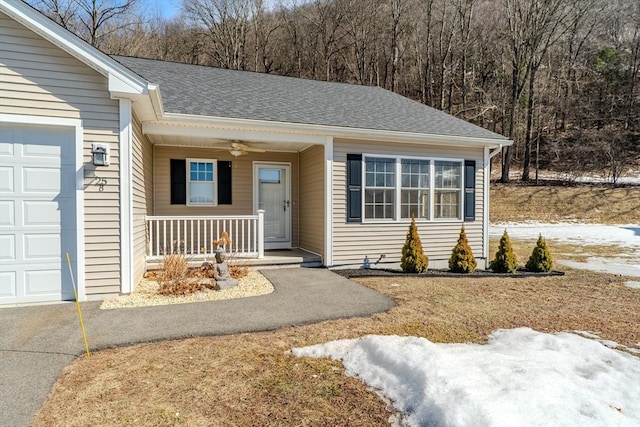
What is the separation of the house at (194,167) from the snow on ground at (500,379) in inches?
148

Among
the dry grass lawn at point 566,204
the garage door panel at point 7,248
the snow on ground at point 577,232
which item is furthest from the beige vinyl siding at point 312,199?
the dry grass lawn at point 566,204

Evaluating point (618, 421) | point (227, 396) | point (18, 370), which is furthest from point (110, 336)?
point (618, 421)

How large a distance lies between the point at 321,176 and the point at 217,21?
1776cm

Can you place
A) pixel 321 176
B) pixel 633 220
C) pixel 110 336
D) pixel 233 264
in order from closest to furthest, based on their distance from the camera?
1. pixel 110 336
2. pixel 233 264
3. pixel 321 176
4. pixel 633 220

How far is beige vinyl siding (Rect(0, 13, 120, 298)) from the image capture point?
463 centimetres

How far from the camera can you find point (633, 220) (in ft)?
56.3

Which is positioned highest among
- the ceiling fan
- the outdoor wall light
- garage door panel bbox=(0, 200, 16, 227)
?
the ceiling fan

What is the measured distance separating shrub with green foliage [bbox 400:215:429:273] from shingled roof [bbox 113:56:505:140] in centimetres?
214

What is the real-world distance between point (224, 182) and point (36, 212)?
4.01 meters

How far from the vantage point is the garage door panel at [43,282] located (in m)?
4.81

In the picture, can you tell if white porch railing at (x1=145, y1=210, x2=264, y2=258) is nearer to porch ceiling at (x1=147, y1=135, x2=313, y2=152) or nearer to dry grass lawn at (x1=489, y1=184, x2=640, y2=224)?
porch ceiling at (x1=147, y1=135, x2=313, y2=152)

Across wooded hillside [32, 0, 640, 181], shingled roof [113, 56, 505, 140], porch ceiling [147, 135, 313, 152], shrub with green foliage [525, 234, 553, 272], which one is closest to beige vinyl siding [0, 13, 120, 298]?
shingled roof [113, 56, 505, 140]

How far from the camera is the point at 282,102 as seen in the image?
8.01 m

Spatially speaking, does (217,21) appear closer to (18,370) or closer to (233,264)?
(233,264)
